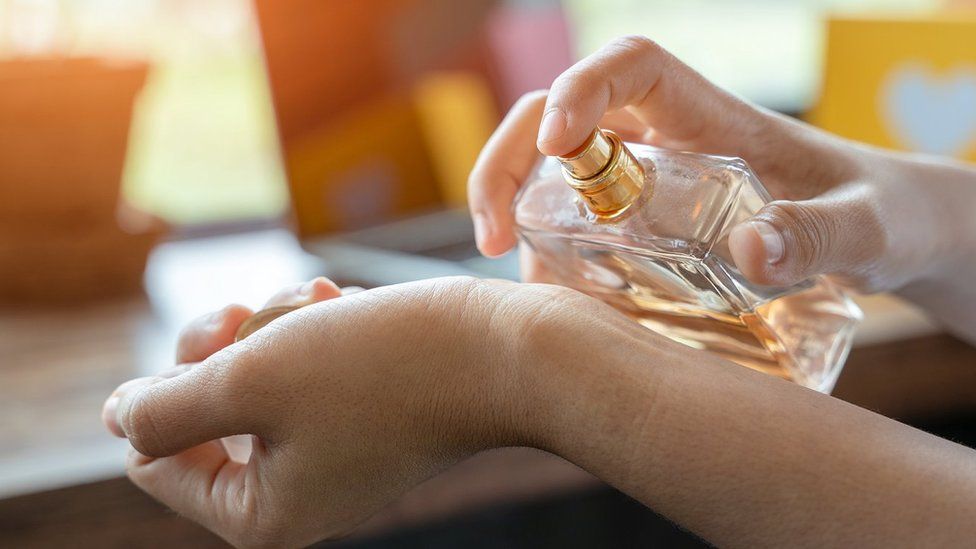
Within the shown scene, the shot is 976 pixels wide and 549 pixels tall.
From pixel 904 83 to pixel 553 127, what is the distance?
945 millimetres

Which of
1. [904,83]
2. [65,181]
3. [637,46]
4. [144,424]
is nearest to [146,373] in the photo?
[65,181]

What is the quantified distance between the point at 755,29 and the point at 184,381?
1326mm

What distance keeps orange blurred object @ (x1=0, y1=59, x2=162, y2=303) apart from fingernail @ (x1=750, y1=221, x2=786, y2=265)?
815mm

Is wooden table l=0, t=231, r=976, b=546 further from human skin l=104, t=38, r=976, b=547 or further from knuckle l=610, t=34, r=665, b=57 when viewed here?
knuckle l=610, t=34, r=665, b=57

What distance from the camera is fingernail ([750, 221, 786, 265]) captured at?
44cm

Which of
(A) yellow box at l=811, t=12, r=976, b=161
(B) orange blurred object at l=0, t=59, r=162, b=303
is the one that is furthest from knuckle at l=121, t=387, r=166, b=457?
(A) yellow box at l=811, t=12, r=976, b=161

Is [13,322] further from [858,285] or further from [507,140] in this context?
[858,285]

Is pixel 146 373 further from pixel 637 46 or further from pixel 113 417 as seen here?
pixel 637 46

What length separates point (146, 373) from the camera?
2.82 ft

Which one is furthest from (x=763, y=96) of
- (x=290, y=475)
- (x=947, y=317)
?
(x=290, y=475)

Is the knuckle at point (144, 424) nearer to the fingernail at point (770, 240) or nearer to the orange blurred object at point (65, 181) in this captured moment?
the fingernail at point (770, 240)

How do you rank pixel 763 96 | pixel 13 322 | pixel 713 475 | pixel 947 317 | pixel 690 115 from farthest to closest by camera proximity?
pixel 763 96 < pixel 13 322 < pixel 947 317 < pixel 690 115 < pixel 713 475

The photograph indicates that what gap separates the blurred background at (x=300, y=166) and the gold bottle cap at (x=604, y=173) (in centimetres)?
40

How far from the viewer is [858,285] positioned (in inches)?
23.3
